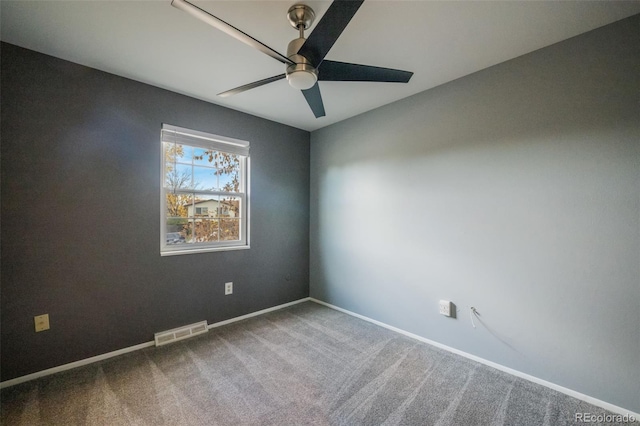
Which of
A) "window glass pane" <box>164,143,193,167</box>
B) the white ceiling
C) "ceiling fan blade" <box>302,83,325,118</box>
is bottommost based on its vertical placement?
"window glass pane" <box>164,143,193,167</box>

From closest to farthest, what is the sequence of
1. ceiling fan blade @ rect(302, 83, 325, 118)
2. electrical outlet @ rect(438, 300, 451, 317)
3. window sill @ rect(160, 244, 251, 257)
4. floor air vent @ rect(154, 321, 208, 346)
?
ceiling fan blade @ rect(302, 83, 325, 118), electrical outlet @ rect(438, 300, 451, 317), floor air vent @ rect(154, 321, 208, 346), window sill @ rect(160, 244, 251, 257)

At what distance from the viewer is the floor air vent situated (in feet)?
7.77

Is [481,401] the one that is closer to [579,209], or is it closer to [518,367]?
[518,367]

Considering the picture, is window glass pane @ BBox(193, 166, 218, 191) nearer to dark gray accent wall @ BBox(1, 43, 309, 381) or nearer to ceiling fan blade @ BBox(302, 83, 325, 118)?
dark gray accent wall @ BBox(1, 43, 309, 381)

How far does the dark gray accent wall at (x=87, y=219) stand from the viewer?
1.83m

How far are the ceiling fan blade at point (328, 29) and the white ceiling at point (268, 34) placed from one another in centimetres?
35

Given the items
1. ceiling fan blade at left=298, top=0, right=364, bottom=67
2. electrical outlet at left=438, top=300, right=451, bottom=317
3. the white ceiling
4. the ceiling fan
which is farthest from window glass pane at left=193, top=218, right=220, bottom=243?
electrical outlet at left=438, top=300, right=451, bottom=317

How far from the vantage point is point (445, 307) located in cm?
228

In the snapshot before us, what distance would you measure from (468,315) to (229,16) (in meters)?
2.84

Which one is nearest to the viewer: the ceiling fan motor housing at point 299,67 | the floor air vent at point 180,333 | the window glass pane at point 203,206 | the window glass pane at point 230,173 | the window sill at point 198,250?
the ceiling fan motor housing at point 299,67

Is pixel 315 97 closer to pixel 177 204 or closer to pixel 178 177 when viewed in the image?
pixel 178 177

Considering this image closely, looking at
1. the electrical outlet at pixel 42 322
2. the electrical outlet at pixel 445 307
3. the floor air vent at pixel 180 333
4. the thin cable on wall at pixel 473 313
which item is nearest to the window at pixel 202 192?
the floor air vent at pixel 180 333

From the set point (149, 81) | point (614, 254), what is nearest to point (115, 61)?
point (149, 81)

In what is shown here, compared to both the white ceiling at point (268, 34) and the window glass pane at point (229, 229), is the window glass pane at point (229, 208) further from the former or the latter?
the white ceiling at point (268, 34)
